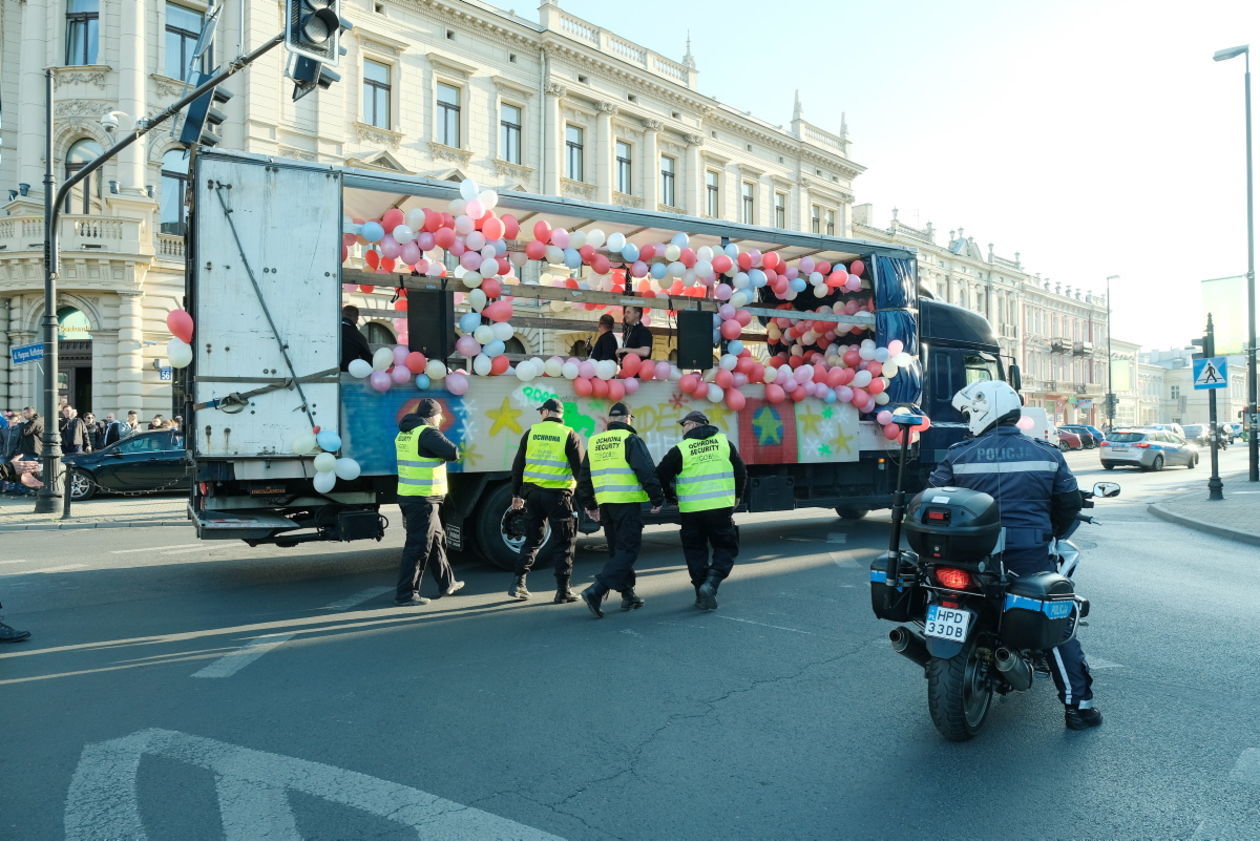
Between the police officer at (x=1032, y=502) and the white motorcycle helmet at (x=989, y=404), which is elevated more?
the white motorcycle helmet at (x=989, y=404)

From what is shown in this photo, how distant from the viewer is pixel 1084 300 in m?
79.4

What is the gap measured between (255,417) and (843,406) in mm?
6703

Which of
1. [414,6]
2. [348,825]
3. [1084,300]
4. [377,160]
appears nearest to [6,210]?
[377,160]

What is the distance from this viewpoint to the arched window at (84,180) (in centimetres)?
2198

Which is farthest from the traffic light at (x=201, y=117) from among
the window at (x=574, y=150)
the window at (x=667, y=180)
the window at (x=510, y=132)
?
the window at (x=667, y=180)

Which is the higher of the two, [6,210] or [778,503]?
[6,210]

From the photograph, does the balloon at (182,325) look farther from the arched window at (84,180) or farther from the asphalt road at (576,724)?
the arched window at (84,180)

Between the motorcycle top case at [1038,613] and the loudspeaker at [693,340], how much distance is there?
5.81m

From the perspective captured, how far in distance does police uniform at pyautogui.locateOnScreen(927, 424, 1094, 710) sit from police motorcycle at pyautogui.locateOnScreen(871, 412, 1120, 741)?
92 millimetres

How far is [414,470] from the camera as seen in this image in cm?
729

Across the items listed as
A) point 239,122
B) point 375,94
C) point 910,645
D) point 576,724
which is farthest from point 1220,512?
point 239,122

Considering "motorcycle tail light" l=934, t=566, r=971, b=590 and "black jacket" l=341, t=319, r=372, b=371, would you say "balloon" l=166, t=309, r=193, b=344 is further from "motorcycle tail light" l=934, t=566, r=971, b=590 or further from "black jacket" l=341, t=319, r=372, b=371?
"motorcycle tail light" l=934, t=566, r=971, b=590

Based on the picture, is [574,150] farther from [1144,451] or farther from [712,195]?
[1144,451]

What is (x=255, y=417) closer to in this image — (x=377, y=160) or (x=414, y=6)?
(x=377, y=160)
